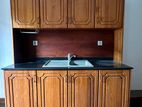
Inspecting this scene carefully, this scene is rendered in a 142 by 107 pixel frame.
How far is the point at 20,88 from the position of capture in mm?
2088

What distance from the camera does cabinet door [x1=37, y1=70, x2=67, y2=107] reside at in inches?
81.5

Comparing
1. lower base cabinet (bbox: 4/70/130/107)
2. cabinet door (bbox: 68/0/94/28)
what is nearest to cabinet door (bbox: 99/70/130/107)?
lower base cabinet (bbox: 4/70/130/107)

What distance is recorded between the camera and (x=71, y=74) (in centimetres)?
207

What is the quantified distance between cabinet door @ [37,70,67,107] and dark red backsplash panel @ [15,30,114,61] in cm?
70

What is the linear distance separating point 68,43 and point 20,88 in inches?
46.1

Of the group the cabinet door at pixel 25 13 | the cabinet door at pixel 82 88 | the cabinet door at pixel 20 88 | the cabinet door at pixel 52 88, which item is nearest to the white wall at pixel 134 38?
the cabinet door at pixel 82 88

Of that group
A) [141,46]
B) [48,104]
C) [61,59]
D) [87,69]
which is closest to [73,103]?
[48,104]

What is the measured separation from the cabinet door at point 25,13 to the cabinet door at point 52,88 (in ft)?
2.68

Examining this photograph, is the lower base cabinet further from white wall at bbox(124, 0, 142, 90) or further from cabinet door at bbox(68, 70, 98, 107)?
white wall at bbox(124, 0, 142, 90)

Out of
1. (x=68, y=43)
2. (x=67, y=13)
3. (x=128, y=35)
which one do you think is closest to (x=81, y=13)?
(x=67, y=13)

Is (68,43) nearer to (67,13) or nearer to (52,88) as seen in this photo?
(67,13)

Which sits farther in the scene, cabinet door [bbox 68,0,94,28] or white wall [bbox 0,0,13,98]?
white wall [bbox 0,0,13,98]

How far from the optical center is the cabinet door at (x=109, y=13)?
226 cm

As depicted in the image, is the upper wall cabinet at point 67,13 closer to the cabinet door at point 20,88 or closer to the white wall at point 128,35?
the white wall at point 128,35
